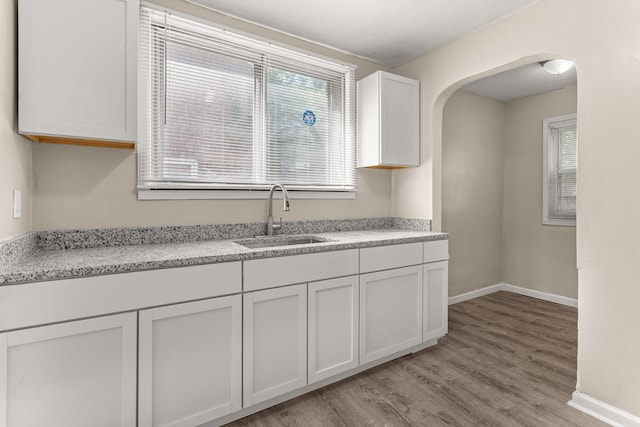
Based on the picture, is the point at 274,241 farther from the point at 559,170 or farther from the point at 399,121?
the point at 559,170

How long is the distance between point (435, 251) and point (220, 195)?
67.1 inches

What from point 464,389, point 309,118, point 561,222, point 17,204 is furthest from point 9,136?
point 561,222

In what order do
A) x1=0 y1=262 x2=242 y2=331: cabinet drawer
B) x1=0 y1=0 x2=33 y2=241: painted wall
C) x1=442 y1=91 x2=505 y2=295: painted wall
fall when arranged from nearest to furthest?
1. x1=0 y1=262 x2=242 y2=331: cabinet drawer
2. x1=0 y1=0 x2=33 y2=241: painted wall
3. x1=442 y1=91 x2=505 y2=295: painted wall

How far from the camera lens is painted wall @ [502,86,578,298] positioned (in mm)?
3805

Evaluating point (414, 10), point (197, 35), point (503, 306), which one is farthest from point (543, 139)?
point (197, 35)

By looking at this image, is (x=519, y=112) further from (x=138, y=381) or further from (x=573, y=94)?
(x=138, y=381)

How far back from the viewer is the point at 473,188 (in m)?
4.07

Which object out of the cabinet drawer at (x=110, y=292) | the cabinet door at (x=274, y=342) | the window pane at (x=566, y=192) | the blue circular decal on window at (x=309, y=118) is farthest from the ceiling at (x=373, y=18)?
the window pane at (x=566, y=192)

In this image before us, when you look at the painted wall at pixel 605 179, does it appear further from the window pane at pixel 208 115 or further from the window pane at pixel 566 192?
the window pane at pixel 566 192

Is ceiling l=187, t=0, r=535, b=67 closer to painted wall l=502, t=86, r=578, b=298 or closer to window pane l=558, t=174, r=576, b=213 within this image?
painted wall l=502, t=86, r=578, b=298

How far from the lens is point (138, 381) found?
4.98 ft

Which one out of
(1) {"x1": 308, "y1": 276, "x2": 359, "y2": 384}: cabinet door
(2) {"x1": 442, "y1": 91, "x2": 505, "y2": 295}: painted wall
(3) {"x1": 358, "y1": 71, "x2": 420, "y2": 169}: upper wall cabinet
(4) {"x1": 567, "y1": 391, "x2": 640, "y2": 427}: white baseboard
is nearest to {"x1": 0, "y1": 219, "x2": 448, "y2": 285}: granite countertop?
(1) {"x1": 308, "y1": 276, "x2": 359, "y2": 384}: cabinet door

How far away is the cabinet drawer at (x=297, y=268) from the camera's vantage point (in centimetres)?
181

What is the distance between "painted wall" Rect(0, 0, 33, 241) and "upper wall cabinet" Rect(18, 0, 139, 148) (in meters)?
0.04
